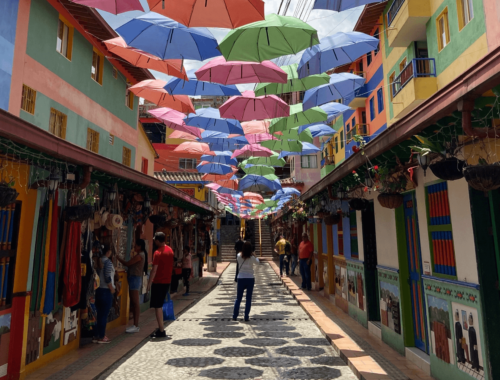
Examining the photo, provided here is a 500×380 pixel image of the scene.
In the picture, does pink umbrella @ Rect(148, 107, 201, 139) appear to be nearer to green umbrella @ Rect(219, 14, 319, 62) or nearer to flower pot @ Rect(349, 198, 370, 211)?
green umbrella @ Rect(219, 14, 319, 62)

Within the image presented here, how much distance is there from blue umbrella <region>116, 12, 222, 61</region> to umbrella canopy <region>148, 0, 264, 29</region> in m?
1.16

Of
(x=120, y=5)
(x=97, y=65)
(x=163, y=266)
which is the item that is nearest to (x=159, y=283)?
(x=163, y=266)

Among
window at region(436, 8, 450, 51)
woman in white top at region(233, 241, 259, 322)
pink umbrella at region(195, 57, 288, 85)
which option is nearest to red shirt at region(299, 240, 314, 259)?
woman in white top at region(233, 241, 259, 322)

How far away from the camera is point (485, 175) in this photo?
3207 millimetres

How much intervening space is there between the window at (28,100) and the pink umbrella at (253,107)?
6544mm

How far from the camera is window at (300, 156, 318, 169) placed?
41031 mm

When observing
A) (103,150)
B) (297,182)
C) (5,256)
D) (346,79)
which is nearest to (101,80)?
(103,150)

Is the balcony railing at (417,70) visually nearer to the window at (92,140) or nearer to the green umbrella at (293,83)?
the green umbrella at (293,83)

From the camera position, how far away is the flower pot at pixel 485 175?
10.5ft

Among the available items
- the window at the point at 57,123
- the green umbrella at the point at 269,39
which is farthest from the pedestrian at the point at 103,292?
the window at the point at 57,123

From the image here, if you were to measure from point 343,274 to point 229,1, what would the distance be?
25.6 ft

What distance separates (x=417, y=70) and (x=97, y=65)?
13.1 metres

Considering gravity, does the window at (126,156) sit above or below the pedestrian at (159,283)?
above

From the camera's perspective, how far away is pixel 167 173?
35.3 m
